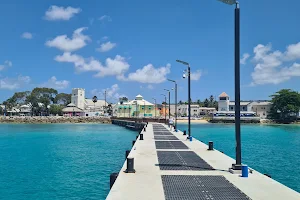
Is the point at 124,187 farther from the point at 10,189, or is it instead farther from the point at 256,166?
the point at 256,166

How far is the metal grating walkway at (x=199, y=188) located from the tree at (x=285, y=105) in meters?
130

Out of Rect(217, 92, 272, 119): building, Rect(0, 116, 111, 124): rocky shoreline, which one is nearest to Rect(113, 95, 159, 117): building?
Rect(0, 116, 111, 124): rocky shoreline

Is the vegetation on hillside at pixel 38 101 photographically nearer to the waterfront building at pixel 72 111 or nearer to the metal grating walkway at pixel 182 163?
the waterfront building at pixel 72 111

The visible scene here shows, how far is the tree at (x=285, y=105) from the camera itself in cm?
13400

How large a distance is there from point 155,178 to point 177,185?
145 centimetres

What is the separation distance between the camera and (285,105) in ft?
445

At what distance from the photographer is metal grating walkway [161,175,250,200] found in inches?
422

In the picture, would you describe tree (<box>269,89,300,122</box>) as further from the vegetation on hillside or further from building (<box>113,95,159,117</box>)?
the vegetation on hillside

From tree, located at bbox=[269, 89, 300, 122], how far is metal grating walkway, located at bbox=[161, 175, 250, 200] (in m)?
130

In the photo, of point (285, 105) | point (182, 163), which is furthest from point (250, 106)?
point (182, 163)

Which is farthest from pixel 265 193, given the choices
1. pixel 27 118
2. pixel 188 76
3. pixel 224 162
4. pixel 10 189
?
pixel 27 118

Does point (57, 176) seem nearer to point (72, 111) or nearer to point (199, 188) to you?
point (199, 188)

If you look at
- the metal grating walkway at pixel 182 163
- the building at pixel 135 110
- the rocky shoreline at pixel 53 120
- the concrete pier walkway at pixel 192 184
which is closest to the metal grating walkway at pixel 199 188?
the concrete pier walkway at pixel 192 184

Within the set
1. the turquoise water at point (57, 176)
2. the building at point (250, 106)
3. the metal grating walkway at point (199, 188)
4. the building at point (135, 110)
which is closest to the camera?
the metal grating walkway at point (199, 188)
